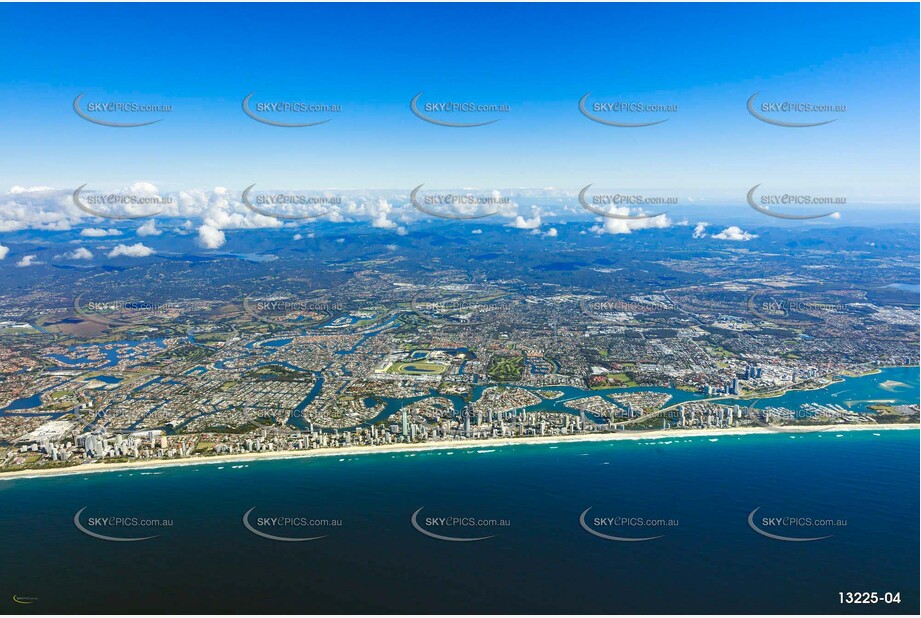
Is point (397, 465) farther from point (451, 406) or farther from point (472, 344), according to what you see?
point (472, 344)

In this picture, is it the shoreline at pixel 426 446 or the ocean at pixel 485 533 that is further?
the shoreline at pixel 426 446

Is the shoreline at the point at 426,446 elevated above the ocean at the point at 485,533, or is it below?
above

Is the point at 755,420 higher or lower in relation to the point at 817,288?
lower

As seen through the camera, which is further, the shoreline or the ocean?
the shoreline

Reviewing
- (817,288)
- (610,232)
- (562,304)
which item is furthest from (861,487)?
(610,232)

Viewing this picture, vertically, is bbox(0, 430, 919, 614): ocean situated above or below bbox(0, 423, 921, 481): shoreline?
below
